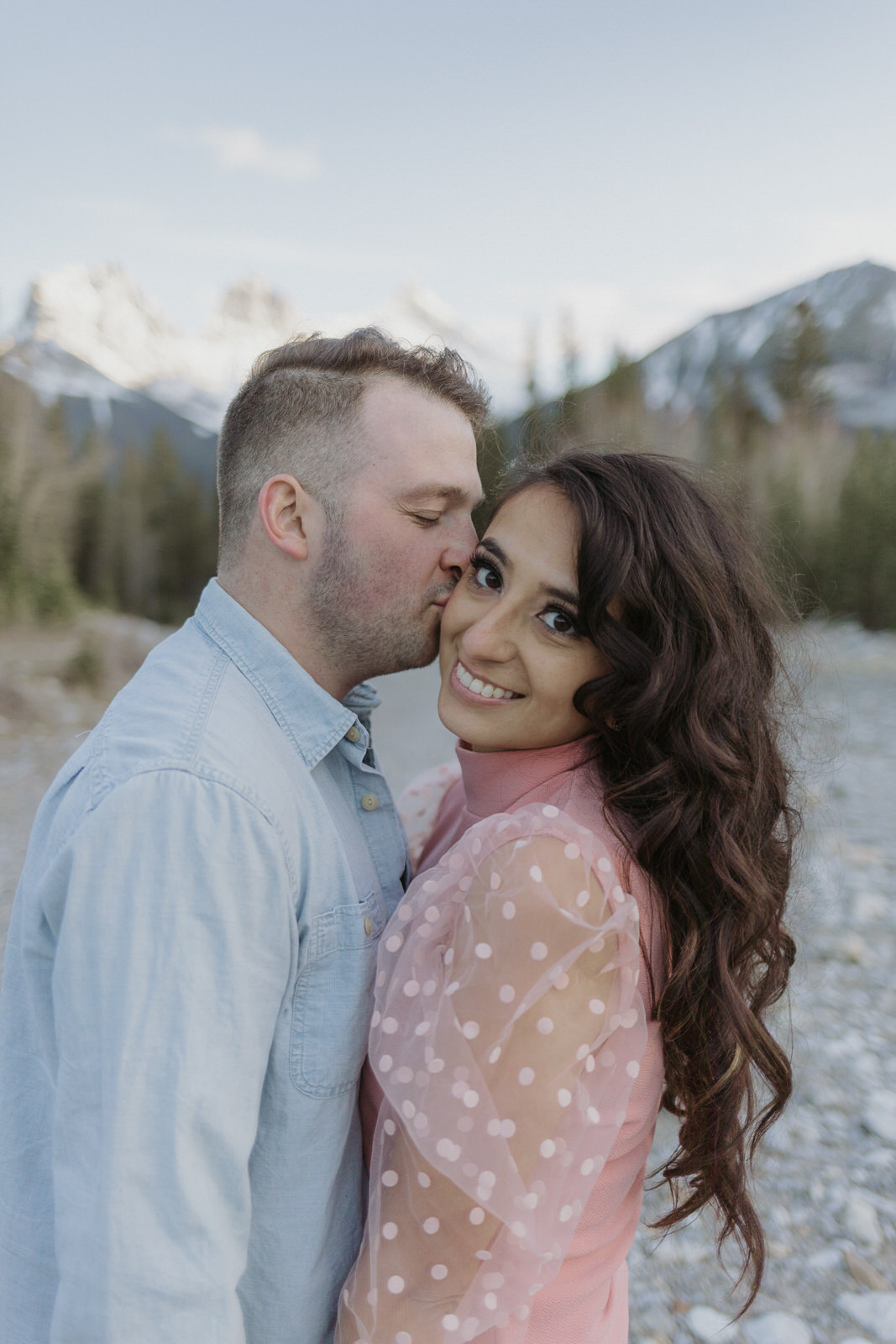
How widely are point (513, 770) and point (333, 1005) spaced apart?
575 mm

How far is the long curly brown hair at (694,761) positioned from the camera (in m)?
1.55

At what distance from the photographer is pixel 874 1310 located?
2699mm

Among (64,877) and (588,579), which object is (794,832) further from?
(64,877)

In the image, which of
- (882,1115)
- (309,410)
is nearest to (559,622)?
(309,410)

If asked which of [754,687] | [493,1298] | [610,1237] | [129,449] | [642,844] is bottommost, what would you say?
[129,449]

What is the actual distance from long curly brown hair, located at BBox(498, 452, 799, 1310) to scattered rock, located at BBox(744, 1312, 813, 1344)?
1.19 m

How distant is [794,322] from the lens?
26.1 meters

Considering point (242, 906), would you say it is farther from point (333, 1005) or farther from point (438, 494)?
point (438, 494)

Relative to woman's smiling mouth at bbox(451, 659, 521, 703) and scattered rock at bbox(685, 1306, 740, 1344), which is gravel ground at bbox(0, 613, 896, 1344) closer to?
scattered rock at bbox(685, 1306, 740, 1344)

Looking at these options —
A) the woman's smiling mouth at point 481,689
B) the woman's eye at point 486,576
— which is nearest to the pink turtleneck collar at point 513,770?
the woman's smiling mouth at point 481,689

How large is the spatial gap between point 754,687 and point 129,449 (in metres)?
21.9

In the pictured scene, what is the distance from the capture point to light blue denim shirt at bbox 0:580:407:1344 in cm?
115

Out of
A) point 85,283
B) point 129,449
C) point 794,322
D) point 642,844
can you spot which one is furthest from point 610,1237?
point 85,283

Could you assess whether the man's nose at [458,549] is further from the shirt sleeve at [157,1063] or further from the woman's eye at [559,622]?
the shirt sleeve at [157,1063]
